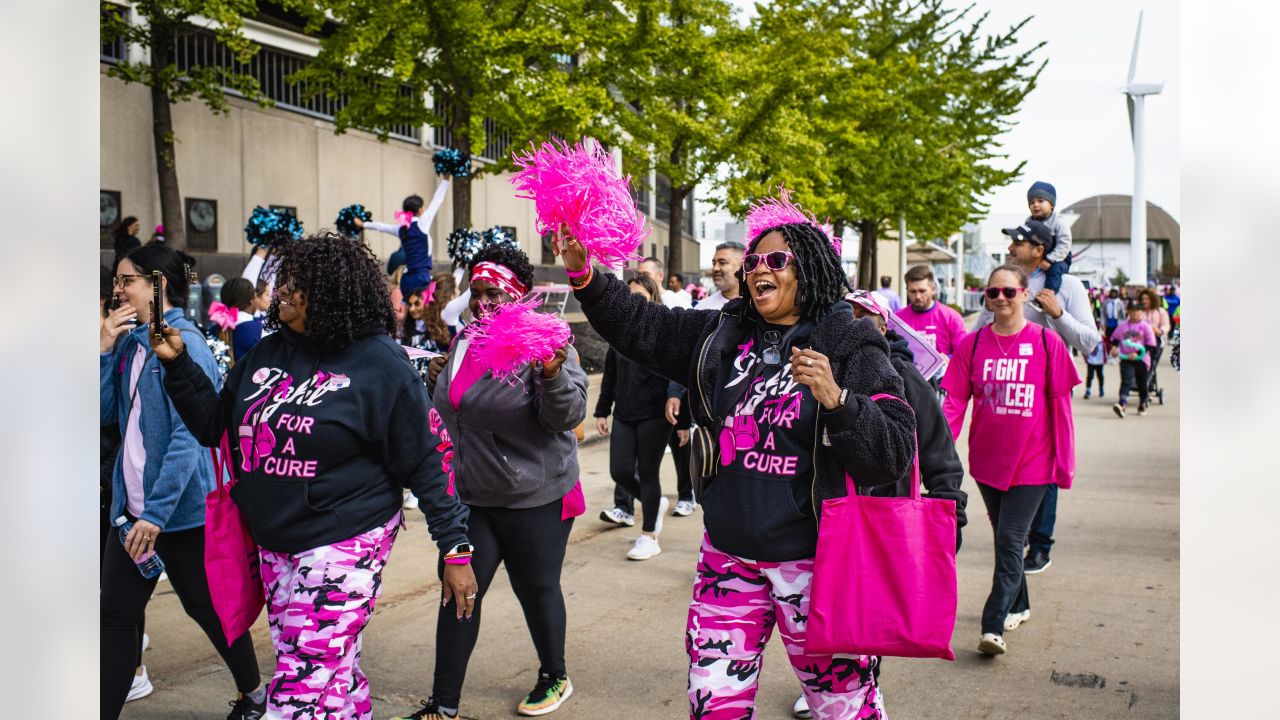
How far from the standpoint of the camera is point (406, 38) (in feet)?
49.6

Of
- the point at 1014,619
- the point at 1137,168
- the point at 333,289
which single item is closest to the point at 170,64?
the point at 333,289

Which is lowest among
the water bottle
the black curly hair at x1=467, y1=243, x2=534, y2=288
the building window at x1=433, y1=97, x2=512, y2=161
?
the water bottle

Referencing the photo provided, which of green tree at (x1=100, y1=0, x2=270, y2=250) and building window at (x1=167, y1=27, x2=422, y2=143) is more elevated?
building window at (x1=167, y1=27, x2=422, y2=143)

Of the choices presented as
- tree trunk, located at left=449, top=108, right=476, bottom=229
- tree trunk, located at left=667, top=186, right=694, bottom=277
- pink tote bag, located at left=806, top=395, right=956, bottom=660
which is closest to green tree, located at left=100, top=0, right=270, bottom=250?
tree trunk, located at left=449, top=108, right=476, bottom=229

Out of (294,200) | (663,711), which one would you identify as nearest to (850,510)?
(663,711)

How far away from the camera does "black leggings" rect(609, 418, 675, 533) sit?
744 cm

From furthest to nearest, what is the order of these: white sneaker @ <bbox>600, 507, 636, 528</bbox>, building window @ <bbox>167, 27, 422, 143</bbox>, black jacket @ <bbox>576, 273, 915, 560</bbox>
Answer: building window @ <bbox>167, 27, 422, 143</bbox>
white sneaker @ <bbox>600, 507, 636, 528</bbox>
black jacket @ <bbox>576, 273, 915, 560</bbox>

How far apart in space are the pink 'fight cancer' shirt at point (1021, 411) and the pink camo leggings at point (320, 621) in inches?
122

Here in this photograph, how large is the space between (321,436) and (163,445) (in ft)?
3.15

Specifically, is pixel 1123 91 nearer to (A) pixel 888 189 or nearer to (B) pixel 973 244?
(A) pixel 888 189

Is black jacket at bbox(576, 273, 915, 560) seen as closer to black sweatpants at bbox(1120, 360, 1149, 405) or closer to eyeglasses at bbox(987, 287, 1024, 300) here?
eyeglasses at bbox(987, 287, 1024, 300)

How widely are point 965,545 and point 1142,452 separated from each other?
5.48 metres

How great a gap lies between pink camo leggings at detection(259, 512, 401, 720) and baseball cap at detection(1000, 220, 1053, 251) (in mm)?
4525

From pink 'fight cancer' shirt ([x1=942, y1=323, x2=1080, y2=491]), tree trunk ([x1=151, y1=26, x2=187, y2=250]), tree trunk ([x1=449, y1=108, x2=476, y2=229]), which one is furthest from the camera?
tree trunk ([x1=449, y1=108, x2=476, y2=229])
